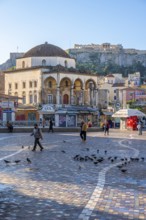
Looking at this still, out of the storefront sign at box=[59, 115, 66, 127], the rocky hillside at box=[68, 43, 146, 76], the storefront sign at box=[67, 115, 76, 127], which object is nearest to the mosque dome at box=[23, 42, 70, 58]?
the storefront sign at box=[67, 115, 76, 127]

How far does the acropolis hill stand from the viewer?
563 ft

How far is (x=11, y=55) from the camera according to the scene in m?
148

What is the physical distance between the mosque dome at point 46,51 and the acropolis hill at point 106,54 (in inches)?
3869

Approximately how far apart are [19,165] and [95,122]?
48.2 meters

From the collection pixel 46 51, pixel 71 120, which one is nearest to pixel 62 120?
pixel 71 120

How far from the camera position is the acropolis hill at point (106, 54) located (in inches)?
6752

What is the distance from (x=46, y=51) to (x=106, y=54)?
108m

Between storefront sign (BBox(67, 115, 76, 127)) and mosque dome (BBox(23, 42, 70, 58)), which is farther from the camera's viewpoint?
mosque dome (BBox(23, 42, 70, 58))

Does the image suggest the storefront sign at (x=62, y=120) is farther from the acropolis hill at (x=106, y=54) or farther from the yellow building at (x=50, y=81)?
the acropolis hill at (x=106, y=54)

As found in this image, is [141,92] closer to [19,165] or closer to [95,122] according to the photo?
[95,122]

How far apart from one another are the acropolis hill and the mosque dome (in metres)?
98.3

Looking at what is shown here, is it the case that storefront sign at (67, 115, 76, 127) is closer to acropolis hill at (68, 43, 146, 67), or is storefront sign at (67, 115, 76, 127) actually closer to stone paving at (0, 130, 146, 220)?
stone paving at (0, 130, 146, 220)

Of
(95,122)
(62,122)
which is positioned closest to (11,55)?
(95,122)

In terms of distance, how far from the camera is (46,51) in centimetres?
6806
